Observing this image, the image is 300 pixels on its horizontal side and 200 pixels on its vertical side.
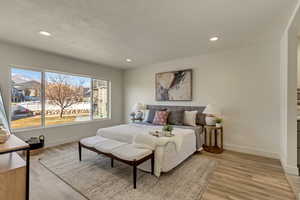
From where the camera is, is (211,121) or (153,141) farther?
(211,121)

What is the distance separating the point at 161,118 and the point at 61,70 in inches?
126

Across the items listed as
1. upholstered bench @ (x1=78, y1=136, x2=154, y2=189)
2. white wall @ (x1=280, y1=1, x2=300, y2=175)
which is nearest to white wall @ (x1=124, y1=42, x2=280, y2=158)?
white wall @ (x1=280, y1=1, x2=300, y2=175)

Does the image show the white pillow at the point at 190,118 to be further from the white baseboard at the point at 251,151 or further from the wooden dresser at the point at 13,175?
the wooden dresser at the point at 13,175

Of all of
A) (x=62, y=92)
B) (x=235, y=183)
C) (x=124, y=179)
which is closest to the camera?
(x=235, y=183)

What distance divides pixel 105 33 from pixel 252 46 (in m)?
3.33

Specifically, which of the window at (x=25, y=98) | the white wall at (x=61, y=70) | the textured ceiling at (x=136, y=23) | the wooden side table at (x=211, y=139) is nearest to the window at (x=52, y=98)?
the window at (x=25, y=98)

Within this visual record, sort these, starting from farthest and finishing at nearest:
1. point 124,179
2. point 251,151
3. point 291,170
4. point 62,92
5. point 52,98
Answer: point 62,92, point 52,98, point 251,151, point 291,170, point 124,179

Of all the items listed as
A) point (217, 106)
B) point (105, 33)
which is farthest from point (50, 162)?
point (217, 106)

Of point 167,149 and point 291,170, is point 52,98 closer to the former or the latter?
point 167,149

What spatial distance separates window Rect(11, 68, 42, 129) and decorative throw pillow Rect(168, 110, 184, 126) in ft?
11.7

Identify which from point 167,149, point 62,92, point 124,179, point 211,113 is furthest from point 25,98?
point 211,113

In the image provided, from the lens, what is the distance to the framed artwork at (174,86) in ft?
13.8

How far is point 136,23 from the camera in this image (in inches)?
92.7

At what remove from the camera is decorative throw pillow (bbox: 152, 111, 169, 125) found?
12.7 ft
